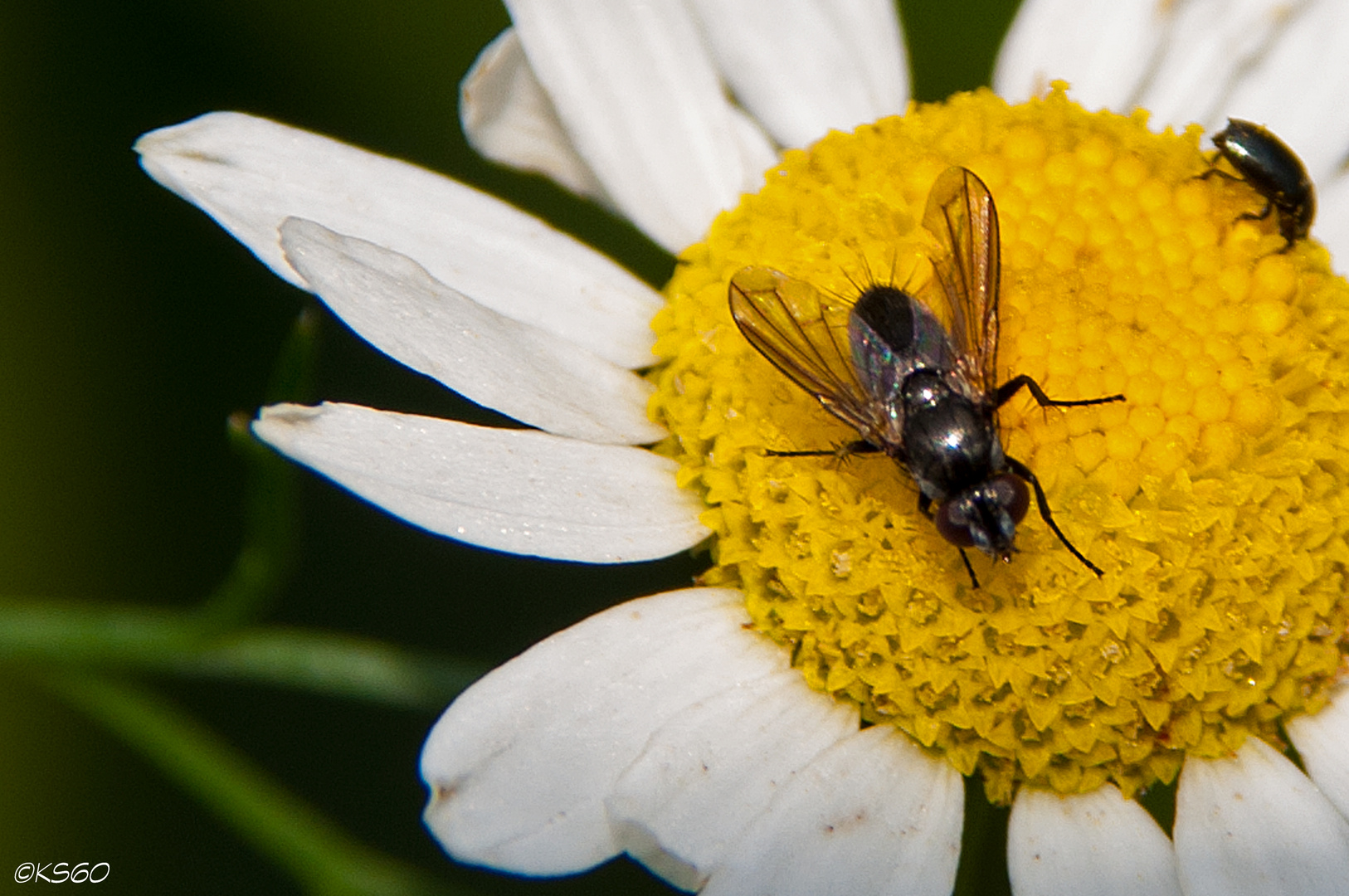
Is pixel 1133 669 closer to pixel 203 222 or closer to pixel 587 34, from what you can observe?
pixel 587 34

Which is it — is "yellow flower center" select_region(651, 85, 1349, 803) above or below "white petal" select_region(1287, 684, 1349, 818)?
above

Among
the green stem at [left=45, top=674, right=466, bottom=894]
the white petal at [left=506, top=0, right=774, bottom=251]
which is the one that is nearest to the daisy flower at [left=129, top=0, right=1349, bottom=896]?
the white petal at [left=506, top=0, right=774, bottom=251]

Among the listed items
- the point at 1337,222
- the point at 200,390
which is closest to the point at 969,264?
the point at 1337,222

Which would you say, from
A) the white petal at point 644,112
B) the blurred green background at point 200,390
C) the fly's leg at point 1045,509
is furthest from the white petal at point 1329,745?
the blurred green background at point 200,390

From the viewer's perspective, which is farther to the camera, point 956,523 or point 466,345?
point 466,345

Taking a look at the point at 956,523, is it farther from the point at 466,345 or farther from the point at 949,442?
the point at 466,345

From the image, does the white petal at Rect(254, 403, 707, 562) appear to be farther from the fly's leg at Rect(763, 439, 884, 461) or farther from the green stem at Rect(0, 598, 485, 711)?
the green stem at Rect(0, 598, 485, 711)

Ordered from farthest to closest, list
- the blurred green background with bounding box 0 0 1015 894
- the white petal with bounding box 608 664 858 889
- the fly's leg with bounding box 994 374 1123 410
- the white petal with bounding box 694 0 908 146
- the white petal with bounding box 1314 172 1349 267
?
1. the blurred green background with bounding box 0 0 1015 894
2. the white petal with bounding box 694 0 908 146
3. the white petal with bounding box 1314 172 1349 267
4. the fly's leg with bounding box 994 374 1123 410
5. the white petal with bounding box 608 664 858 889
